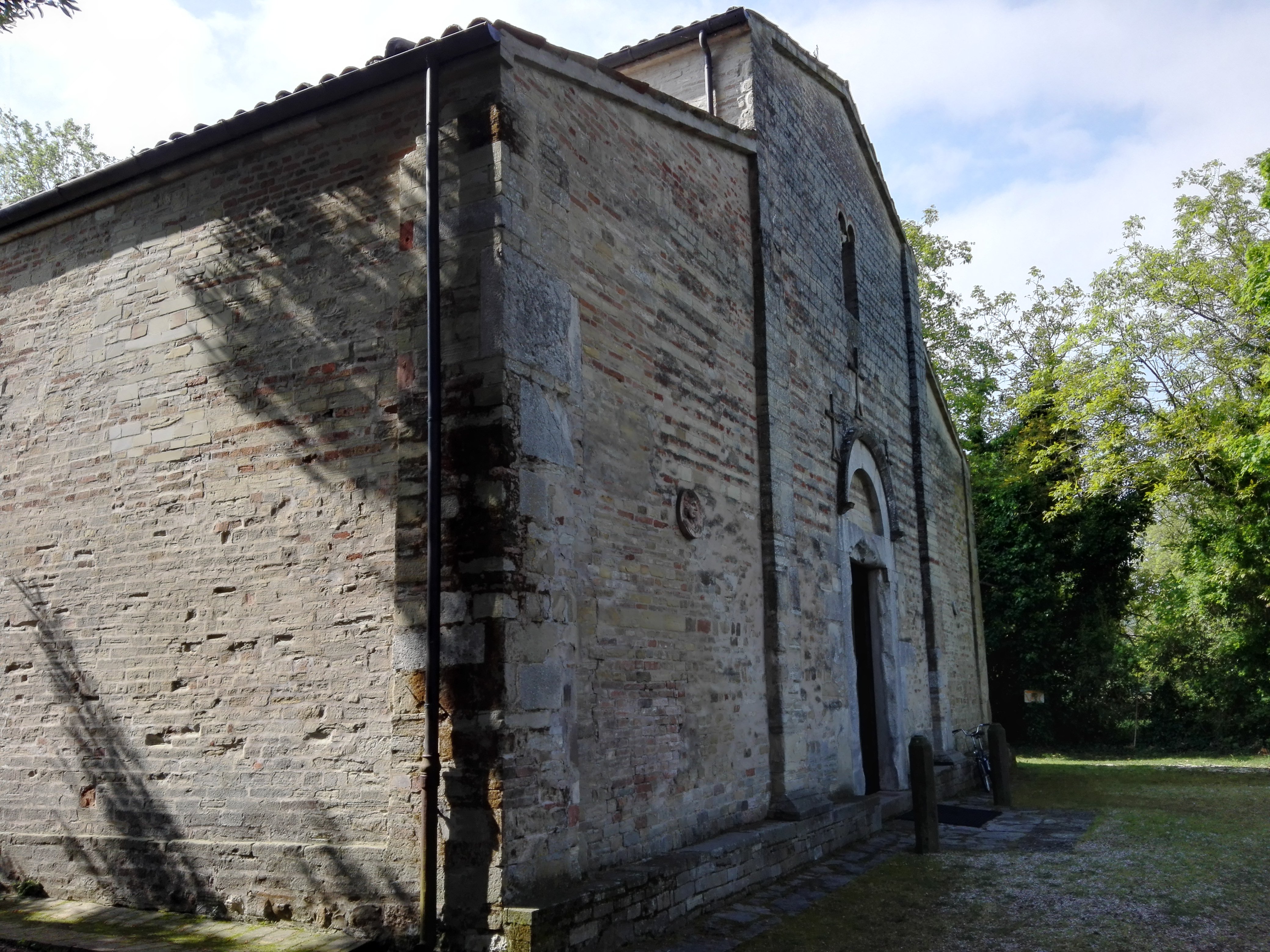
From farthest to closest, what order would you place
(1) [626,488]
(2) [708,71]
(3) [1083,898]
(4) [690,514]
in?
(2) [708,71] → (4) [690,514] → (3) [1083,898] → (1) [626,488]

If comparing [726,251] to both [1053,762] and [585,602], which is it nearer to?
[585,602]

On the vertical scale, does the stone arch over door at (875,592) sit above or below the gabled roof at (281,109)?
below

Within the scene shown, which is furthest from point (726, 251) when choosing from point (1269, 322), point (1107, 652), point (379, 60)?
point (1107, 652)

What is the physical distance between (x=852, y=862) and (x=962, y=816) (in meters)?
3.18

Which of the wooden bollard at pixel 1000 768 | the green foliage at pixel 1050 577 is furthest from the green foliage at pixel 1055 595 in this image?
the wooden bollard at pixel 1000 768

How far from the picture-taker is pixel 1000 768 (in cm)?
1160

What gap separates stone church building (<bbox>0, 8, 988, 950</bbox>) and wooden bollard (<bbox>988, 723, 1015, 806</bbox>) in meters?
3.71

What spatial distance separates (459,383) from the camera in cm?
546

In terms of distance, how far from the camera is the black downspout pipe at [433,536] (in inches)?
192

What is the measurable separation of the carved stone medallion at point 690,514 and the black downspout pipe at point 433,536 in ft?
7.49

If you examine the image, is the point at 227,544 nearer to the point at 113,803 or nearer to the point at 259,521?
the point at 259,521

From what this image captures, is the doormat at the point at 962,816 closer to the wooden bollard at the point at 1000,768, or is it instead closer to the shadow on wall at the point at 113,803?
the wooden bollard at the point at 1000,768

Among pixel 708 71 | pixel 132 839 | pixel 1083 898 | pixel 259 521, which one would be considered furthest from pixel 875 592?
pixel 132 839

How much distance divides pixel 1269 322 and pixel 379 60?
530 inches
